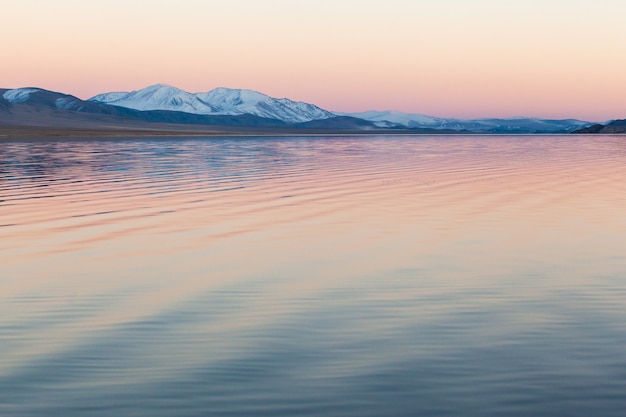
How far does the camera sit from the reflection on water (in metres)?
6.46

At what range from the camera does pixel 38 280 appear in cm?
1130

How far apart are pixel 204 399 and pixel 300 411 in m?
0.80

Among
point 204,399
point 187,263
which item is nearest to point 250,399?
point 204,399

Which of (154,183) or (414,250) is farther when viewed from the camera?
(154,183)

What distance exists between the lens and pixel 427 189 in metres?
26.9

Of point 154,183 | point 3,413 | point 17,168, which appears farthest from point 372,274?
point 17,168

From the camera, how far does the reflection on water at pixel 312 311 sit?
6.46 m

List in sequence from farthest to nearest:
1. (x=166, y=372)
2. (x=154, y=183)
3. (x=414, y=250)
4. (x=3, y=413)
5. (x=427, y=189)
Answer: (x=154, y=183)
(x=427, y=189)
(x=414, y=250)
(x=166, y=372)
(x=3, y=413)

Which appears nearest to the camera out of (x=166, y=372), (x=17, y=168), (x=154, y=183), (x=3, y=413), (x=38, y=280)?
(x=3, y=413)

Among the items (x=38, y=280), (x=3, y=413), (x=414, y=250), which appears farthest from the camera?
(x=414, y=250)

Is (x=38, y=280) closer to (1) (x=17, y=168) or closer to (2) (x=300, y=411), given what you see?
(2) (x=300, y=411)

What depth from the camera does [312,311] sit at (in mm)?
9461

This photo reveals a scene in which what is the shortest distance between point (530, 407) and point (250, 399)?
2.16 meters

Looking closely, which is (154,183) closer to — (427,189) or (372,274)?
(427,189)
